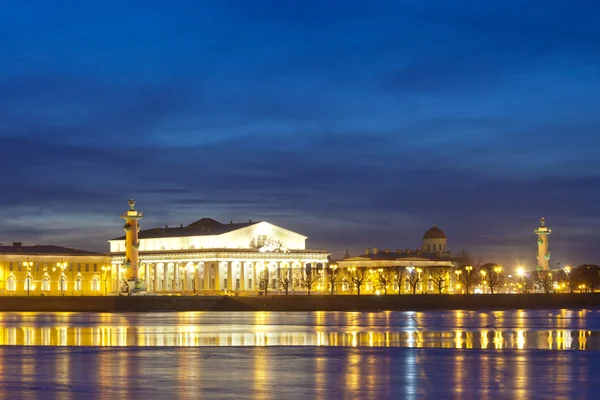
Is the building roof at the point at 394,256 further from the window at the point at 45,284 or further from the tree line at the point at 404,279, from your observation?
the window at the point at 45,284

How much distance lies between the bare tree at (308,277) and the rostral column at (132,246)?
2093 centimetres

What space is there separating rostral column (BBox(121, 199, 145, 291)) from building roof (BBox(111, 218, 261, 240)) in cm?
3019

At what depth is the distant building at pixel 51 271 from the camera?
16262 centimetres

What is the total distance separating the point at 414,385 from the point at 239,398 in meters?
4.00

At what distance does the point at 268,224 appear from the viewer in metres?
170

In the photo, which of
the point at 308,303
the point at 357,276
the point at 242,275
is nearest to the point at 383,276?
the point at 357,276

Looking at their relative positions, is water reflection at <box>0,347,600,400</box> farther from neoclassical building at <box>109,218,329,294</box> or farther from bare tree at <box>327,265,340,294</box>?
neoclassical building at <box>109,218,329,294</box>

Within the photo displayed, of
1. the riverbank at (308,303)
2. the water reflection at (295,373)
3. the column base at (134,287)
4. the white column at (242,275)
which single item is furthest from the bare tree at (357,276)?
the water reflection at (295,373)

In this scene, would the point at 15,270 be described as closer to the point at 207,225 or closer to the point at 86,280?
the point at 86,280

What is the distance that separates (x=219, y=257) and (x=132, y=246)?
91.3 feet

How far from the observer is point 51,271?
168 metres

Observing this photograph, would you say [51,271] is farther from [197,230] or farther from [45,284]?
[197,230]

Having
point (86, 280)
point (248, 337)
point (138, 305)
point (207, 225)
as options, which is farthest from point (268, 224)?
point (248, 337)

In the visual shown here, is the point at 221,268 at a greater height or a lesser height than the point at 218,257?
lesser
